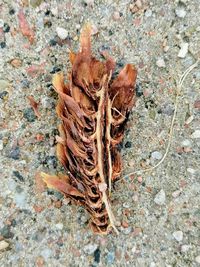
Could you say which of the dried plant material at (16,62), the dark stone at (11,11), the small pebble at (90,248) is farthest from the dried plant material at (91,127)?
the dark stone at (11,11)

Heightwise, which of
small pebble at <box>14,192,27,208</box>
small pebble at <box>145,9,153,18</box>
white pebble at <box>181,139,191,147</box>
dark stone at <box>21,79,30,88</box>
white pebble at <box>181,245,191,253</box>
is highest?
small pebble at <box>145,9,153,18</box>

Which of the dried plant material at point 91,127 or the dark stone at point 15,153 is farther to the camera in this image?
the dark stone at point 15,153

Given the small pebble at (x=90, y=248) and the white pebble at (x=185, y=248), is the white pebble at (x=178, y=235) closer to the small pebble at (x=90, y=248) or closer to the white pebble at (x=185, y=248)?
the white pebble at (x=185, y=248)

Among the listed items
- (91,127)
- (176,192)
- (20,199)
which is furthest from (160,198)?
(20,199)

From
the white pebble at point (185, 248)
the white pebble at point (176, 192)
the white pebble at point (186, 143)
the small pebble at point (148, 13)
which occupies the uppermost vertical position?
the small pebble at point (148, 13)

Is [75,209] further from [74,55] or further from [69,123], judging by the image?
[74,55]

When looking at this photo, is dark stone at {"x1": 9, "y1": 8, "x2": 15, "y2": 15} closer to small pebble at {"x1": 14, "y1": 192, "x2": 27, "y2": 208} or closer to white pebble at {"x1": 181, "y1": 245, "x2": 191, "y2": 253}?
small pebble at {"x1": 14, "y1": 192, "x2": 27, "y2": 208}

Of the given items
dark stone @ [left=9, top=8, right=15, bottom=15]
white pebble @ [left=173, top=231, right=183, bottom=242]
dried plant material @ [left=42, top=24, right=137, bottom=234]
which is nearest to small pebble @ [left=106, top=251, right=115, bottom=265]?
dried plant material @ [left=42, top=24, right=137, bottom=234]

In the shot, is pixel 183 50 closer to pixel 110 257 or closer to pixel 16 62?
pixel 16 62
